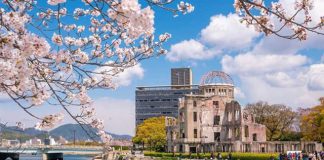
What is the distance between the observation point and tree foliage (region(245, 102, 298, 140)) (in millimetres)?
83137

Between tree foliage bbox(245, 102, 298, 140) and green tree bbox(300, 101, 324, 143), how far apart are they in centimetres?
1484

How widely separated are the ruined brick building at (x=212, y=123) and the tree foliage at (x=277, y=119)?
11.4 m

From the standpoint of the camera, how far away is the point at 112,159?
68625 millimetres

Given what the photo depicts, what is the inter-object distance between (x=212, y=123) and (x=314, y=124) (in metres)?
15.2

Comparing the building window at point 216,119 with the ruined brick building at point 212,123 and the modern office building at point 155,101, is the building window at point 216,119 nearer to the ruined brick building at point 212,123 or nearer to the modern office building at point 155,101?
the ruined brick building at point 212,123

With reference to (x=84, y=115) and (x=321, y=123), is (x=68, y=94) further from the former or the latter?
(x=321, y=123)

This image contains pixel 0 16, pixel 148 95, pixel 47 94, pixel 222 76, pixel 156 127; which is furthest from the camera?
pixel 148 95

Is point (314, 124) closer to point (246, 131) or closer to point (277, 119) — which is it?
point (246, 131)

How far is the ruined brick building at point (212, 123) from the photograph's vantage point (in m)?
67.9

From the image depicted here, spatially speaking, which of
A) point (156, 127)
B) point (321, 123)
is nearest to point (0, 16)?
point (321, 123)

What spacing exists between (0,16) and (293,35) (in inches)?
153

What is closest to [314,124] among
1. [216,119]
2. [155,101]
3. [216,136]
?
[216,119]

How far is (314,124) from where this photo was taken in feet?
215

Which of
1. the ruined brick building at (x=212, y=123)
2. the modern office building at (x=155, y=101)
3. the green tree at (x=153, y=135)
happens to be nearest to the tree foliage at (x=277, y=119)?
the ruined brick building at (x=212, y=123)
